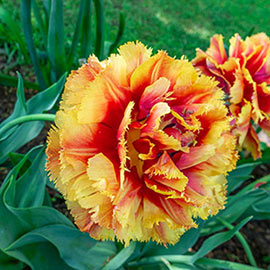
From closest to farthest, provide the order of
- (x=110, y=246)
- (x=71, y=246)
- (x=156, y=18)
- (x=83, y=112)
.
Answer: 1. (x=83, y=112)
2. (x=71, y=246)
3. (x=110, y=246)
4. (x=156, y=18)

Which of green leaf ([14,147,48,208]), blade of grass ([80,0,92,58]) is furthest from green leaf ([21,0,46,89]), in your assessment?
green leaf ([14,147,48,208])

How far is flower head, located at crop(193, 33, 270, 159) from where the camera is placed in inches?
34.2

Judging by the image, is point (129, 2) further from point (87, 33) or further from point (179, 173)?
point (179, 173)

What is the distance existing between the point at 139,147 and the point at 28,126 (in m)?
0.58

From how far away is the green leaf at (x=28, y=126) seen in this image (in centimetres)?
101

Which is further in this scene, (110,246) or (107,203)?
(110,246)

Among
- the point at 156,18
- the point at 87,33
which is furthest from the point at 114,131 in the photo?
the point at 156,18

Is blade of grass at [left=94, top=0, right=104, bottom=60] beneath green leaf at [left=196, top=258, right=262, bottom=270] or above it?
above

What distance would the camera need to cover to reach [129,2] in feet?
9.72

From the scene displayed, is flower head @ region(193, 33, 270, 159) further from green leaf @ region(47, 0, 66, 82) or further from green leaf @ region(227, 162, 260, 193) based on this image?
green leaf @ region(47, 0, 66, 82)

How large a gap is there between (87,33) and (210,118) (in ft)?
3.36

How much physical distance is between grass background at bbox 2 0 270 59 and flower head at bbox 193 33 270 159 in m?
1.33

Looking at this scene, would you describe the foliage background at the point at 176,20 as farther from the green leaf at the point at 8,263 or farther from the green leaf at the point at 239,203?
the green leaf at the point at 239,203

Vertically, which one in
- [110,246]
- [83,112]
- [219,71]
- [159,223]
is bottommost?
[110,246]
